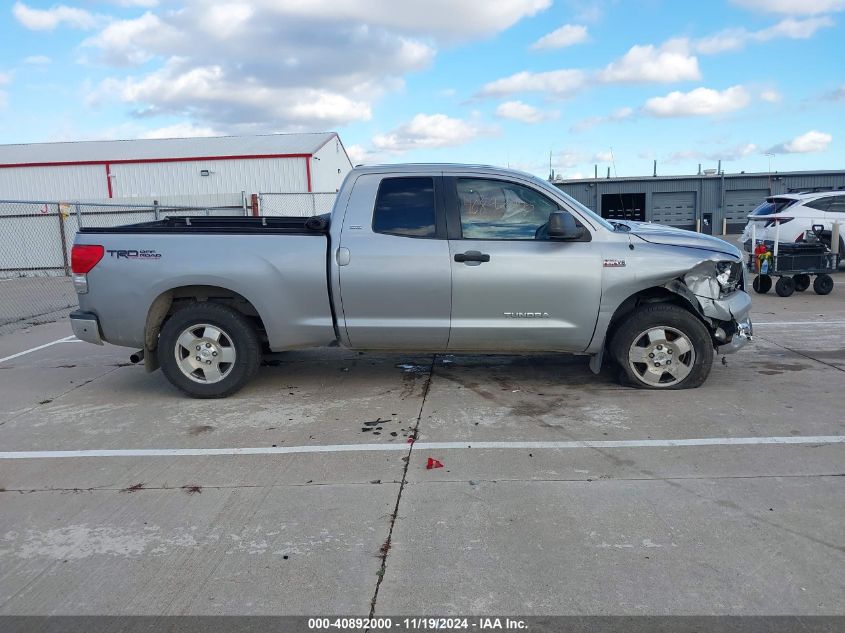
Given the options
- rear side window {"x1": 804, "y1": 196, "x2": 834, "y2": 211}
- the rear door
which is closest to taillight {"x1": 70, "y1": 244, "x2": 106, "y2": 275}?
the rear door

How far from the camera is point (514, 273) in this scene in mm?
5746

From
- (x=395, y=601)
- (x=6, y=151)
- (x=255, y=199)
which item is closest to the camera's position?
(x=395, y=601)

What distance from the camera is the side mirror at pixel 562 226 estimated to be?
5574mm

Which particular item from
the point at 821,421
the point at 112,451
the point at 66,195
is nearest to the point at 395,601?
the point at 112,451

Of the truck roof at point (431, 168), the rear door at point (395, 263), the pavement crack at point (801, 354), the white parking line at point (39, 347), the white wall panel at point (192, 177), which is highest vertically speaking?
the white wall panel at point (192, 177)

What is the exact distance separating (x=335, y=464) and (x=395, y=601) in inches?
65.0

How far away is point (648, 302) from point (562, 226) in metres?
1.12

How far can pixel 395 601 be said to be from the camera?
9.92ft

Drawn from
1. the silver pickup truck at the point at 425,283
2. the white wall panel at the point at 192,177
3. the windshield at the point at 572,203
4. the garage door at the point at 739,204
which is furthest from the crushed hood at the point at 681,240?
the garage door at the point at 739,204

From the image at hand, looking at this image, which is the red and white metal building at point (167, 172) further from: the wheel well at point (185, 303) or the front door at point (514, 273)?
the front door at point (514, 273)

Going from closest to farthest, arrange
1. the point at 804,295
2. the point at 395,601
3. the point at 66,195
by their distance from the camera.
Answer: the point at 395,601, the point at 804,295, the point at 66,195

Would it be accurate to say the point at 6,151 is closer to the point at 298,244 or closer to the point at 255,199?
the point at 255,199

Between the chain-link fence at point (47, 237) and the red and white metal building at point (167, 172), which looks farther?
the red and white metal building at point (167, 172)

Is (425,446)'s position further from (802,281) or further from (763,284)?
(802,281)
